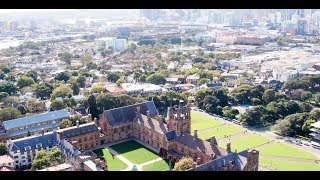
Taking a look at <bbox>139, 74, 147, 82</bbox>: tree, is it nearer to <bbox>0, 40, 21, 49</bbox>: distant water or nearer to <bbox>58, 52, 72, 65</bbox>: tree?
<bbox>58, 52, 72, 65</bbox>: tree

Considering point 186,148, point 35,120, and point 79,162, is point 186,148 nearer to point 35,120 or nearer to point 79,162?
point 79,162

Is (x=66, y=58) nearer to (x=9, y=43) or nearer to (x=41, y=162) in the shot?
(x=9, y=43)

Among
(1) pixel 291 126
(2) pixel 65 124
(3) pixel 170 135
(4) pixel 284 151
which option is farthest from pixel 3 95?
(1) pixel 291 126

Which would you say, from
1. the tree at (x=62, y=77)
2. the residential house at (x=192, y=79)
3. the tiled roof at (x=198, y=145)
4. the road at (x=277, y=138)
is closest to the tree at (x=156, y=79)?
the residential house at (x=192, y=79)

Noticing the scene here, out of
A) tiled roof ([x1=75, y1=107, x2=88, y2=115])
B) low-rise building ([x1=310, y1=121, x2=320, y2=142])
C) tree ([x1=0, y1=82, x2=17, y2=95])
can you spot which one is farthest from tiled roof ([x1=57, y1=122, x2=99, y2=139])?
tree ([x1=0, y1=82, x2=17, y2=95])

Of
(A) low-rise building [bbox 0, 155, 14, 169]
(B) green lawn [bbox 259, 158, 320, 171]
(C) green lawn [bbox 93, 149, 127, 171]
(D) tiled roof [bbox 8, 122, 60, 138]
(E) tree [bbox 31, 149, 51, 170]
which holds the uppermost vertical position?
(E) tree [bbox 31, 149, 51, 170]

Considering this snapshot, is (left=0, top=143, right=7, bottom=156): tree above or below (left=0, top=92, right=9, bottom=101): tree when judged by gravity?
below

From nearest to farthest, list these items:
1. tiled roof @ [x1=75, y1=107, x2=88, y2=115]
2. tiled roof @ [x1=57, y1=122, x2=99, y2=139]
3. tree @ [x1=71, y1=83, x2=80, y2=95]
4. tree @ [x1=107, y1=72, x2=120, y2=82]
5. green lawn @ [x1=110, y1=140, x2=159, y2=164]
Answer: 1. green lawn @ [x1=110, y1=140, x2=159, y2=164]
2. tiled roof @ [x1=57, y1=122, x2=99, y2=139]
3. tiled roof @ [x1=75, y1=107, x2=88, y2=115]
4. tree @ [x1=71, y1=83, x2=80, y2=95]
5. tree @ [x1=107, y1=72, x2=120, y2=82]

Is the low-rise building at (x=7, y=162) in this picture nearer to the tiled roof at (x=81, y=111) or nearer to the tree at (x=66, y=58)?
the tiled roof at (x=81, y=111)
